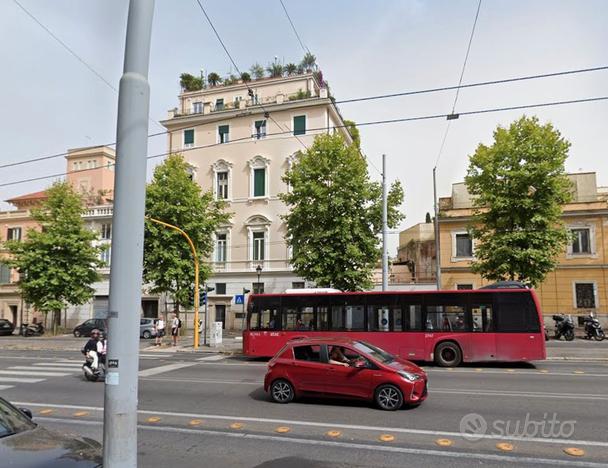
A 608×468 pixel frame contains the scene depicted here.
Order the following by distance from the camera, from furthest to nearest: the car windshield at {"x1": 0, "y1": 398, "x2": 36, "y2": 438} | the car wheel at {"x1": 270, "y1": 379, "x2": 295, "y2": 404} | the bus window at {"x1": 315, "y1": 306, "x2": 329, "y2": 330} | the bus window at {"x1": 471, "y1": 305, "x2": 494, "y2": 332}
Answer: the bus window at {"x1": 315, "y1": 306, "x2": 329, "y2": 330} → the bus window at {"x1": 471, "y1": 305, "x2": 494, "y2": 332} → the car wheel at {"x1": 270, "y1": 379, "x2": 295, "y2": 404} → the car windshield at {"x1": 0, "y1": 398, "x2": 36, "y2": 438}

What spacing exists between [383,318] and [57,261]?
29.1 m

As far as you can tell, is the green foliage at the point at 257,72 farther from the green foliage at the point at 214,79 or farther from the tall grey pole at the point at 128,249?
the tall grey pole at the point at 128,249

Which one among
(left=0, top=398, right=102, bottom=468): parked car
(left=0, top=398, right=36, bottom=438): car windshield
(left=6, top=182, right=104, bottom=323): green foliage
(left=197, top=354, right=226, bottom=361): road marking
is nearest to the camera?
(left=0, top=398, right=102, bottom=468): parked car

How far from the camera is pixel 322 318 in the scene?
19.1 meters

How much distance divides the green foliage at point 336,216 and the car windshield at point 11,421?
22324 millimetres

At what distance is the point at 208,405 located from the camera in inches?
410

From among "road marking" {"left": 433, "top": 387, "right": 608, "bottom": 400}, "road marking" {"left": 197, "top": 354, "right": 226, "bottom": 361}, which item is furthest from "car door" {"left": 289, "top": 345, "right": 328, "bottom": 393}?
"road marking" {"left": 197, "top": 354, "right": 226, "bottom": 361}

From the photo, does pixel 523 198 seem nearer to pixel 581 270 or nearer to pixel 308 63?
pixel 581 270

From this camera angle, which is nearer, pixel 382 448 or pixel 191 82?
pixel 382 448

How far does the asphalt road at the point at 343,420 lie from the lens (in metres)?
6.63

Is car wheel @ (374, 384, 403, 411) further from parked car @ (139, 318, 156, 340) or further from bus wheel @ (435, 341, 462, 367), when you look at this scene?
parked car @ (139, 318, 156, 340)

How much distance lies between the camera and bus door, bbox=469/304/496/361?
55.6 ft

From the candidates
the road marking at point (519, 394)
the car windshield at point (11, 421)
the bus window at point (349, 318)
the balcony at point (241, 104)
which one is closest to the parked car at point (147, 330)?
the balcony at point (241, 104)

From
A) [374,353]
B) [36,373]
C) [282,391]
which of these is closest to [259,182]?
[36,373]
